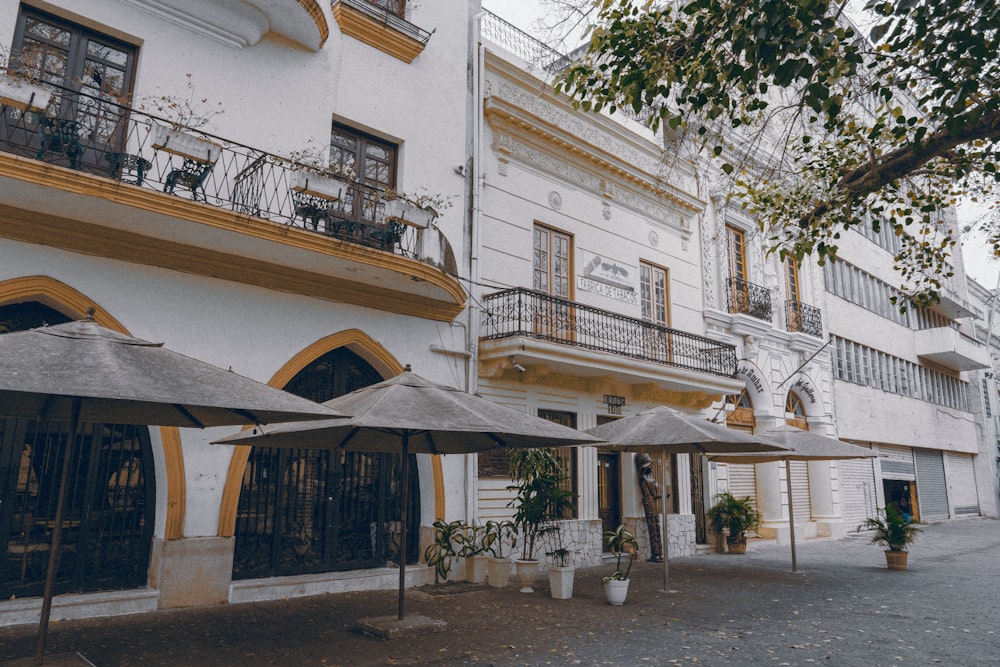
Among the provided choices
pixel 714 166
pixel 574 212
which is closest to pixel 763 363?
pixel 714 166

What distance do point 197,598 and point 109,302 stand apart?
3596mm

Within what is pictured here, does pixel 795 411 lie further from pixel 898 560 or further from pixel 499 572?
pixel 499 572

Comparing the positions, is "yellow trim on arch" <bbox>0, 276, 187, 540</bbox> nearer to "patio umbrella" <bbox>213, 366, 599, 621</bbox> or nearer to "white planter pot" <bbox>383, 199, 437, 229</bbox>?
"patio umbrella" <bbox>213, 366, 599, 621</bbox>

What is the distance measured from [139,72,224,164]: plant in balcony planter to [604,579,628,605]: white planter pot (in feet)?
23.5

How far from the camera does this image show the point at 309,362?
953cm

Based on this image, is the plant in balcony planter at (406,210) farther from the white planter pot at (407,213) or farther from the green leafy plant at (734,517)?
the green leafy plant at (734,517)

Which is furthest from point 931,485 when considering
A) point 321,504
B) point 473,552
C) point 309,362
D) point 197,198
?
point 197,198

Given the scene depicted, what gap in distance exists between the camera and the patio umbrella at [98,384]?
4.31 m

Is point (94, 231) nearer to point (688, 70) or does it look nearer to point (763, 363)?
point (688, 70)

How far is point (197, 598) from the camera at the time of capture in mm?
8039

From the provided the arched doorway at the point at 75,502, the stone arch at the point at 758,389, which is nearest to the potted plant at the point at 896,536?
the stone arch at the point at 758,389

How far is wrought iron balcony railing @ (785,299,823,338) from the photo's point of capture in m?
19.2

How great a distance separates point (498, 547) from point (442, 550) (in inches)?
45.4

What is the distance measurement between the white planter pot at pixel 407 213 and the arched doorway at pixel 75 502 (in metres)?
4.23
